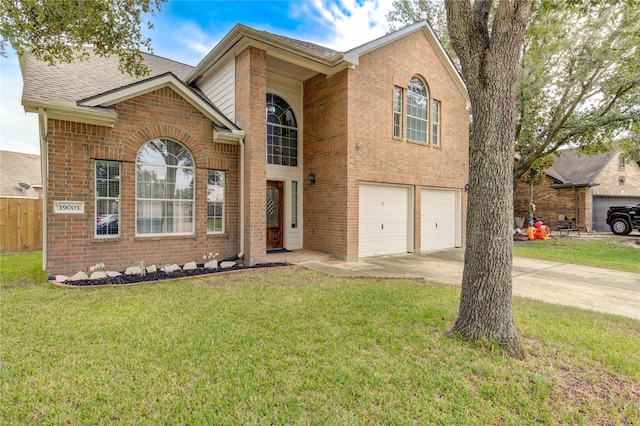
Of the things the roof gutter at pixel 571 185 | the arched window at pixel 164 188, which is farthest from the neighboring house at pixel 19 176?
the roof gutter at pixel 571 185

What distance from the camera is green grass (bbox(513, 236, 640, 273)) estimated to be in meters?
9.40

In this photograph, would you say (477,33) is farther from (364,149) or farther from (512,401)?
(364,149)

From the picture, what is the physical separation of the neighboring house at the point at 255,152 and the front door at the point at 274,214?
37 mm

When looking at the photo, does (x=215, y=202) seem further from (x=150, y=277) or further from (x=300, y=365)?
(x=300, y=365)

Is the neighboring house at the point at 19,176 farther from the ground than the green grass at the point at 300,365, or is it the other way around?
the neighboring house at the point at 19,176

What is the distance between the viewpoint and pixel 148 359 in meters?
3.26

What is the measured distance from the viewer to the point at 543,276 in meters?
7.60

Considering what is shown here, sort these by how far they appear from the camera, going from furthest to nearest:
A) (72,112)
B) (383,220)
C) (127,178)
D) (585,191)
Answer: (585,191) → (383,220) → (127,178) → (72,112)

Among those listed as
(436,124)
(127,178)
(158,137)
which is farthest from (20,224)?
(436,124)

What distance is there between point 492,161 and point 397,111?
292 inches

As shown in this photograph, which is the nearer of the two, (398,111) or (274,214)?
(274,214)

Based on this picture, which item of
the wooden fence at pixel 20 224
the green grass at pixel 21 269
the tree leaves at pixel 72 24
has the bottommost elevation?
the green grass at pixel 21 269

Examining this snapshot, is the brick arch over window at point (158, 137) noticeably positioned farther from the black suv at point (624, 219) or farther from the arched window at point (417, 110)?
the black suv at point (624, 219)

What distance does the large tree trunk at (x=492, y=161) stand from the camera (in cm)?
358
